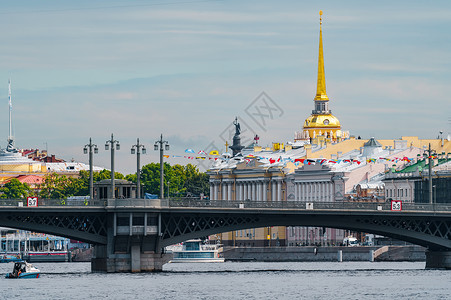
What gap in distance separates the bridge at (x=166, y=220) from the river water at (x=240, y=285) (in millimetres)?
2064

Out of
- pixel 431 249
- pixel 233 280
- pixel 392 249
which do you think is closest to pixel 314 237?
pixel 392 249

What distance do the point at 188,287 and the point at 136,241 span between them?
44.1 ft

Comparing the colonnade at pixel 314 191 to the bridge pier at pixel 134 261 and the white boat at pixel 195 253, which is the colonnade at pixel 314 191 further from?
the bridge pier at pixel 134 261

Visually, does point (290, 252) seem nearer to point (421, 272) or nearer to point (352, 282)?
point (421, 272)

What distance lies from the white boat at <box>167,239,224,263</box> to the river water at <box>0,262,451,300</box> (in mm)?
43224

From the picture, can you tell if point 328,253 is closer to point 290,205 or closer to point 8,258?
point 8,258

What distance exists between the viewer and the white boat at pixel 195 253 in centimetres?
16562

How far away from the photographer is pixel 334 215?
115688mm

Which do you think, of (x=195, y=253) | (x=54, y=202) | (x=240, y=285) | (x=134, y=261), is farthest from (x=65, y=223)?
(x=195, y=253)

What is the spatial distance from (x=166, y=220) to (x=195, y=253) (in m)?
53.7

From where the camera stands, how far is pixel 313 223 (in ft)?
380

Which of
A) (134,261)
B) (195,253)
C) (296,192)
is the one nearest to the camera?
(134,261)

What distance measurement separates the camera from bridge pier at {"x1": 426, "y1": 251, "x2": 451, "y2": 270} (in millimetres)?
118812

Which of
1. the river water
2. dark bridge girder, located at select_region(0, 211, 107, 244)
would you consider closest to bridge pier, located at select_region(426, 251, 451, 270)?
the river water
